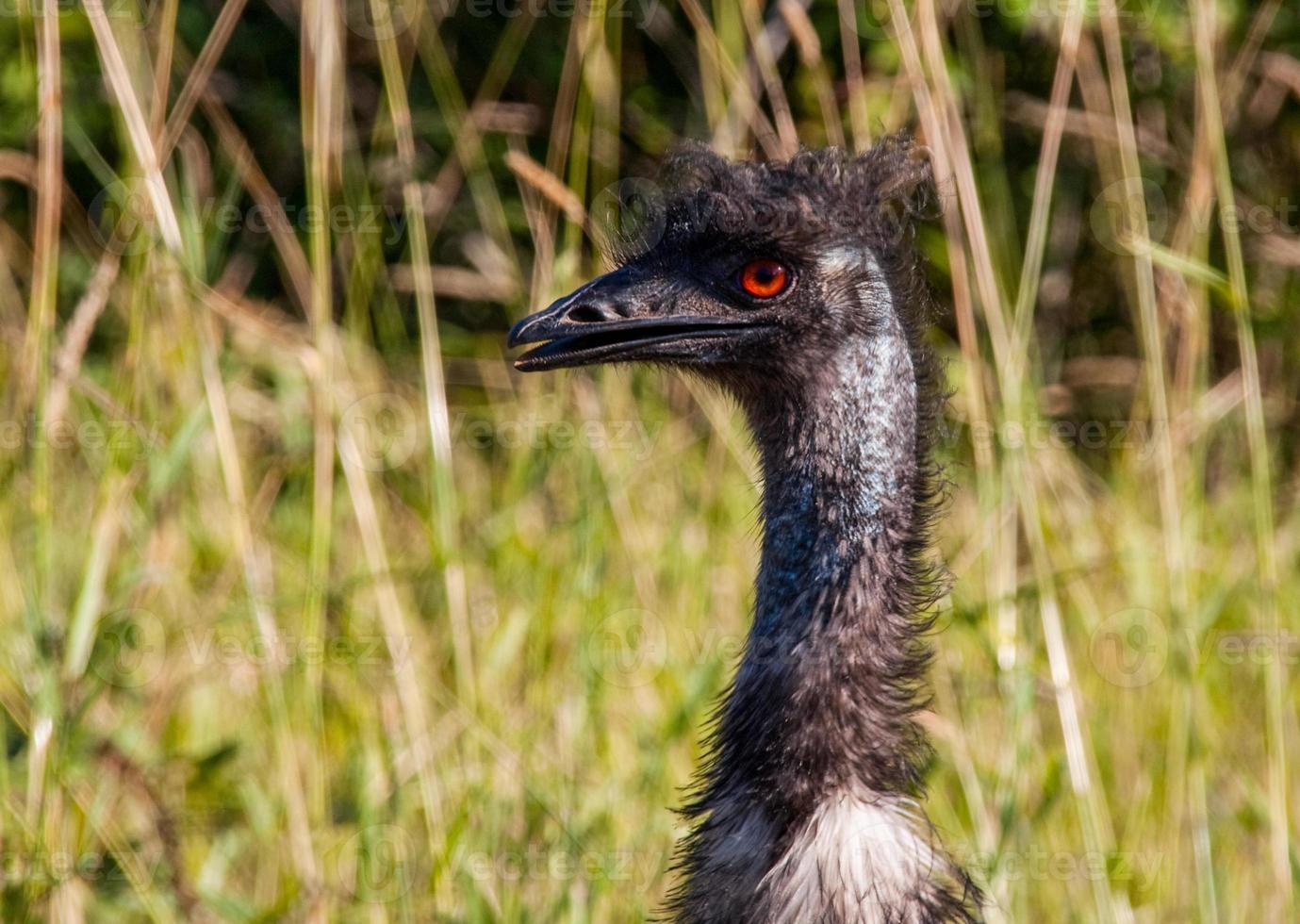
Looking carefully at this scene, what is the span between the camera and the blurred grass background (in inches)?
125

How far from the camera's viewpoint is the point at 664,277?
9.06ft

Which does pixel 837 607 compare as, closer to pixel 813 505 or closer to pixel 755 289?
pixel 813 505

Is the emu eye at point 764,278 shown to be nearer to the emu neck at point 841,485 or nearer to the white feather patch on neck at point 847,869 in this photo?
the emu neck at point 841,485

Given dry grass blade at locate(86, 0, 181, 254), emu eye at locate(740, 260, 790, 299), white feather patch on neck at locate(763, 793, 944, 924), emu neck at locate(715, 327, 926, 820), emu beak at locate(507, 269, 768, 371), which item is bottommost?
white feather patch on neck at locate(763, 793, 944, 924)

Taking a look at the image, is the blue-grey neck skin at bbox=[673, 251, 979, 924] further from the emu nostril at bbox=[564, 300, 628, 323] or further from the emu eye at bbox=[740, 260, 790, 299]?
the emu nostril at bbox=[564, 300, 628, 323]

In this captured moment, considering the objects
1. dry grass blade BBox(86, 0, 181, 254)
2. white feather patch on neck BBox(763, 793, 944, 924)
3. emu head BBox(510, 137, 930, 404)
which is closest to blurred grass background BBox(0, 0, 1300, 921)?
dry grass blade BBox(86, 0, 181, 254)

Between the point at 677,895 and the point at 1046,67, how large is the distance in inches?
156

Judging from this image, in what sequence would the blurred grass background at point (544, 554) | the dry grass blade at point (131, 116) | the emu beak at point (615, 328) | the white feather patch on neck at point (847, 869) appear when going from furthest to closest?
the blurred grass background at point (544, 554)
the dry grass blade at point (131, 116)
the emu beak at point (615, 328)
the white feather patch on neck at point (847, 869)

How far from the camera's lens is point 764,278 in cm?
275

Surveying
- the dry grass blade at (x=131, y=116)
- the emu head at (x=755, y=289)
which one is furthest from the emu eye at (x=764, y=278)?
the dry grass blade at (x=131, y=116)

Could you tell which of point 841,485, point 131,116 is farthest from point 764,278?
point 131,116

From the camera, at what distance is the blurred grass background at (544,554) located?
317 centimetres

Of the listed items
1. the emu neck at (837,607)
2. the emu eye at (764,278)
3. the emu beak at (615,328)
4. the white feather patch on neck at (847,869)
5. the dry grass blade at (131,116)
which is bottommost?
the white feather patch on neck at (847,869)

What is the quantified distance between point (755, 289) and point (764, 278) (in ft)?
0.08
